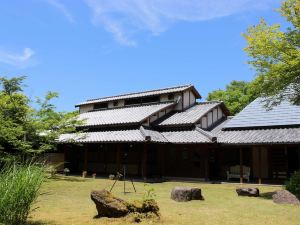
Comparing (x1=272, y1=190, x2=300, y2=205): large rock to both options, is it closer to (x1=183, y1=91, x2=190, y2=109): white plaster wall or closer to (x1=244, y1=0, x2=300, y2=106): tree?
(x1=244, y1=0, x2=300, y2=106): tree

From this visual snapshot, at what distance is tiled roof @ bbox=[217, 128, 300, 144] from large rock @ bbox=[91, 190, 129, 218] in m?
12.0

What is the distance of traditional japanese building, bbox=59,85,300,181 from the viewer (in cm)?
2019

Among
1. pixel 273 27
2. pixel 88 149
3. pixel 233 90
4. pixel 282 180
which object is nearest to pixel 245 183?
pixel 282 180

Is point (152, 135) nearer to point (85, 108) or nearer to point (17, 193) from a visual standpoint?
point (85, 108)

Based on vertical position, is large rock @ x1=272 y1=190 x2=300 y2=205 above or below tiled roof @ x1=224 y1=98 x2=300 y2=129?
below

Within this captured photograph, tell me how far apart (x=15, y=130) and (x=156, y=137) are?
8.39 meters

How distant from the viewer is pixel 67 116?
2059 centimetres

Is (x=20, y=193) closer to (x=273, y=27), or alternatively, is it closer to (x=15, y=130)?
(x=273, y=27)

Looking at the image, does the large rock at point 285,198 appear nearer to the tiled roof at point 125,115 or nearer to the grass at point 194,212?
the grass at point 194,212

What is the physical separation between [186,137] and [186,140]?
0.58 metres

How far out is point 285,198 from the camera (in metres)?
11.5

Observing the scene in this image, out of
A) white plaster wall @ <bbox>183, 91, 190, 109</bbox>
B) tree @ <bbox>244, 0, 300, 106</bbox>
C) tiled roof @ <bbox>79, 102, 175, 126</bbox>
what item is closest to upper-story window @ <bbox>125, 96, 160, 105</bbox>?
tiled roof @ <bbox>79, 102, 175, 126</bbox>

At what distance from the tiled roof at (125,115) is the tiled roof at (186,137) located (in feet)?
7.05

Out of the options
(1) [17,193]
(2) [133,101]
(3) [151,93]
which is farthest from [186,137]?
(1) [17,193]
